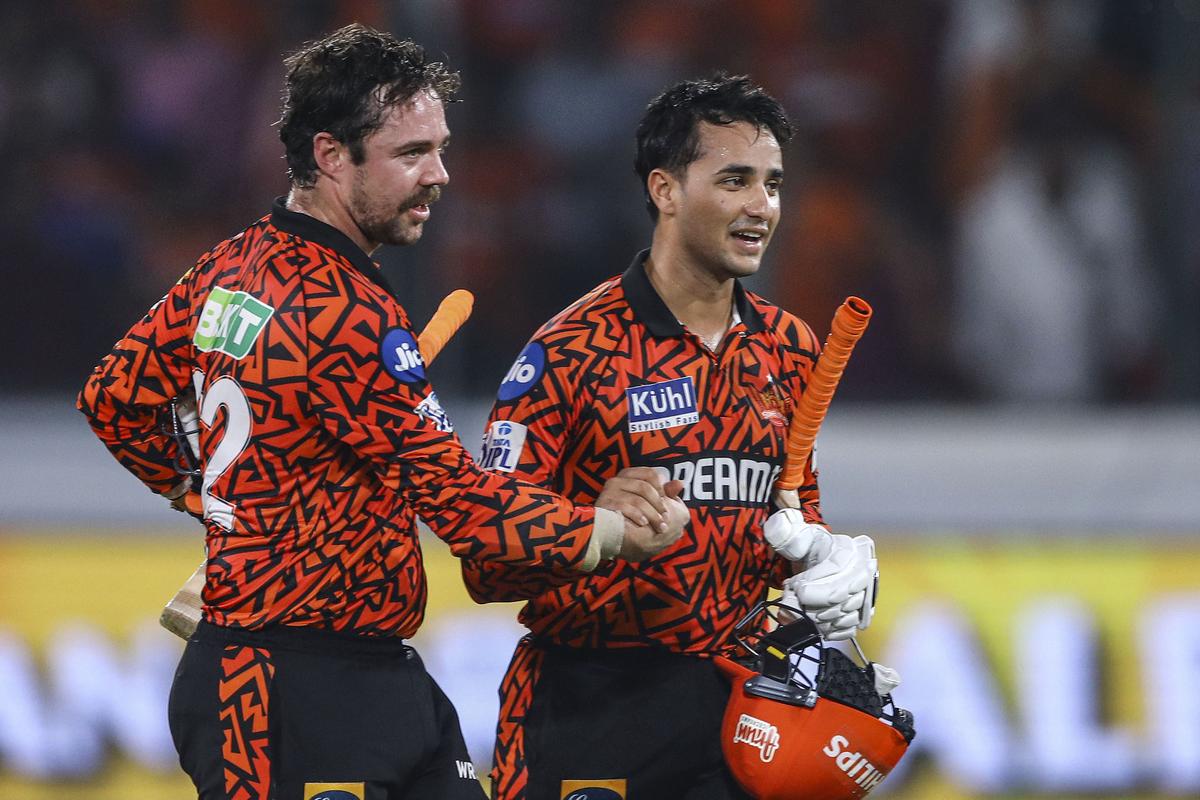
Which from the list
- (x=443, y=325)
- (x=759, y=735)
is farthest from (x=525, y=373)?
(x=759, y=735)

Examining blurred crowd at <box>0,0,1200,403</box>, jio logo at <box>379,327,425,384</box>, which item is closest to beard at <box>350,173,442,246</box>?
jio logo at <box>379,327,425,384</box>

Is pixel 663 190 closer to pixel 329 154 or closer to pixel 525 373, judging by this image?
pixel 525 373

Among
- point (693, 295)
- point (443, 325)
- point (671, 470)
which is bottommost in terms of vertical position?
point (671, 470)

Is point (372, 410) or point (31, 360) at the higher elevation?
point (31, 360)

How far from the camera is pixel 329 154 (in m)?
3.60

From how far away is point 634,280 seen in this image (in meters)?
4.11

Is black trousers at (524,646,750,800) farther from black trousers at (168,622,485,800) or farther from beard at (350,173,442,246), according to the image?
beard at (350,173,442,246)

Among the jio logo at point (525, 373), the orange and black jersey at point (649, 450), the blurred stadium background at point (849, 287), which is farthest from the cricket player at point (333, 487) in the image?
the blurred stadium background at point (849, 287)

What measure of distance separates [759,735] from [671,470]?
0.57 m

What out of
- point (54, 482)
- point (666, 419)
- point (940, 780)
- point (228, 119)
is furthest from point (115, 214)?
point (666, 419)

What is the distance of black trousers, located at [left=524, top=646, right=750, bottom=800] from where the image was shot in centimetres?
399

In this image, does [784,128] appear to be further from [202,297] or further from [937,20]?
[937,20]

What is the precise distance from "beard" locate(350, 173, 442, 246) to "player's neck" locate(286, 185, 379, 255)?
0.01 m

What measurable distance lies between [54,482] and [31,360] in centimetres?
72
